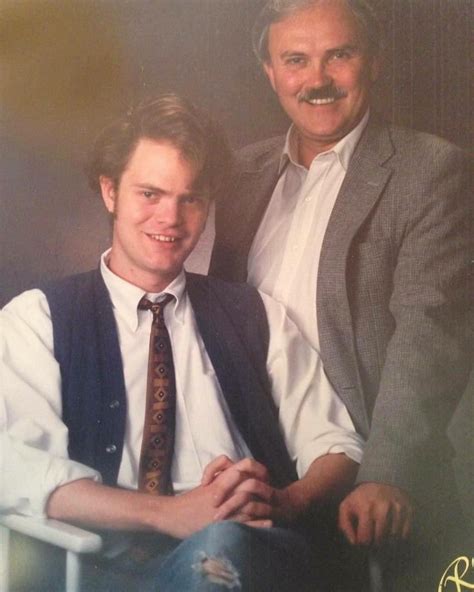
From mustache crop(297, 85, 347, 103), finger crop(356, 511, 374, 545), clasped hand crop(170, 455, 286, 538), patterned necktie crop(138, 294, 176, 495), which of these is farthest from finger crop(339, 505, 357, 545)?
mustache crop(297, 85, 347, 103)

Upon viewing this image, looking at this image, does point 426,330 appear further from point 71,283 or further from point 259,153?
point 71,283

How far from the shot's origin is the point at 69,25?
4.34ft

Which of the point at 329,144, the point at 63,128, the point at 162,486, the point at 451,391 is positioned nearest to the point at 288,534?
the point at 162,486

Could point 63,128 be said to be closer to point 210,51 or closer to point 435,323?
point 210,51

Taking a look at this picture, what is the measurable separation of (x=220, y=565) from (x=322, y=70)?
2.55ft

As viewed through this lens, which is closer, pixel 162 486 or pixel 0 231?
pixel 162 486

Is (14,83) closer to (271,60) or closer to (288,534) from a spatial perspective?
(271,60)

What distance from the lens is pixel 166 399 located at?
4.06ft

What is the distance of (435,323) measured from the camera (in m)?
1.27

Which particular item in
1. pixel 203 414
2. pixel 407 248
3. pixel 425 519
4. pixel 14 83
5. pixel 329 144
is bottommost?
pixel 425 519

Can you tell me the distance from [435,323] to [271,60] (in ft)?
1.66

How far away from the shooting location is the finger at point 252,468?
119 centimetres

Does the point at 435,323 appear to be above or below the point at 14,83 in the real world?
below

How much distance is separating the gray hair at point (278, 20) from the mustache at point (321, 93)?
0.27 feet
